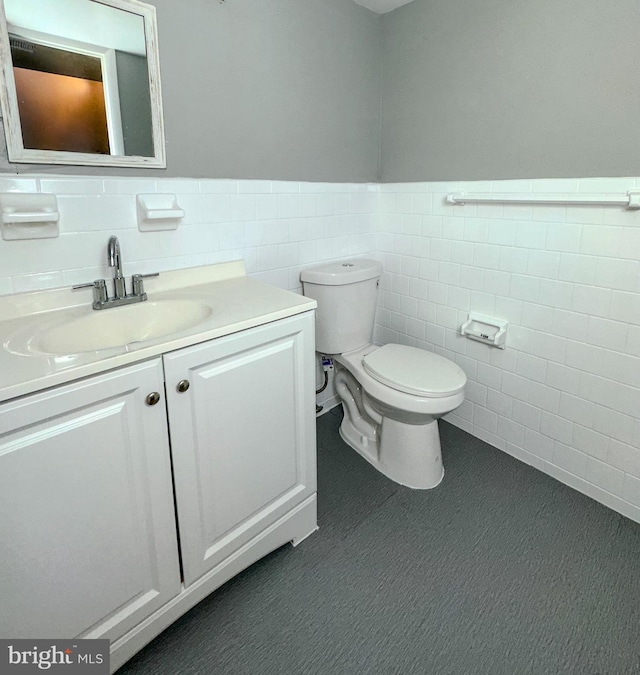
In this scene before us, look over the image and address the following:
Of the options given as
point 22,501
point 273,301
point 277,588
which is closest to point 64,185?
point 273,301

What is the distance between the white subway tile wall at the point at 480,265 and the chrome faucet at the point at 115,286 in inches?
2.8

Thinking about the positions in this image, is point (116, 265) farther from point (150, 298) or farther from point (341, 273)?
point (341, 273)

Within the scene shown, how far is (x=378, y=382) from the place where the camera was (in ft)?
5.95

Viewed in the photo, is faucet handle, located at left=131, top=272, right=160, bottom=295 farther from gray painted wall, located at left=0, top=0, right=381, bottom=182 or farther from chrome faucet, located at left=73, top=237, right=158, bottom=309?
gray painted wall, located at left=0, top=0, right=381, bottom=182

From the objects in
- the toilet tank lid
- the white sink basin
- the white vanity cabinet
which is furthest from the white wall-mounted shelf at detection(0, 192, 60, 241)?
the toilet tank lid

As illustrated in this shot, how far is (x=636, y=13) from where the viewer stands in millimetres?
1381

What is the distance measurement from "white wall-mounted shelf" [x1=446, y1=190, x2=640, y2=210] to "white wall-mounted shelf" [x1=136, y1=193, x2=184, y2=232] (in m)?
1.23

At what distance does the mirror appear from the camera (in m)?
1.18

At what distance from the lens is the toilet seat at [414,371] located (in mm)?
1690

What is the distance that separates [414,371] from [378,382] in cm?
16

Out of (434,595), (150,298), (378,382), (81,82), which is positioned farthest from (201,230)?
(434,595)

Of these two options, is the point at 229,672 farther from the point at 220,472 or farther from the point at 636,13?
the point at 636,13

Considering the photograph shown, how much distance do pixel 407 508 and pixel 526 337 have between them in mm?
887

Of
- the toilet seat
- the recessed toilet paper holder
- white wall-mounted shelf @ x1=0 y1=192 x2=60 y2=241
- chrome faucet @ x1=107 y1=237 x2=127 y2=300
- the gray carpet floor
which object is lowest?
the gray carpet floor
